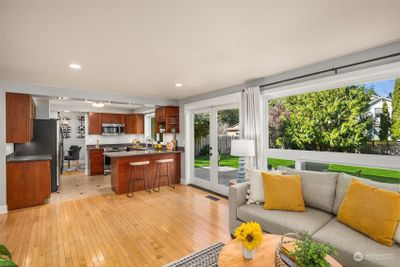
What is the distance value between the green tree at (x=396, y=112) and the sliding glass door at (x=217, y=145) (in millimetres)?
2539

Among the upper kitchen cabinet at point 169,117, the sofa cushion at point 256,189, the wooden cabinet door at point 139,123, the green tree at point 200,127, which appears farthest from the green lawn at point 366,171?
the wooden cabinet door at point 139,123

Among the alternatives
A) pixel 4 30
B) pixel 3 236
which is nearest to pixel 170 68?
pixel 4 30

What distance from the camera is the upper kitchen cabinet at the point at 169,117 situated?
585 cm

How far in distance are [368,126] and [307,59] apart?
122 centimetres

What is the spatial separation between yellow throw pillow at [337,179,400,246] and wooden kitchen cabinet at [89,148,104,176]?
6.83 m

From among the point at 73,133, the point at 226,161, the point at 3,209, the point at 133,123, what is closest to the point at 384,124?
the point at 226,161

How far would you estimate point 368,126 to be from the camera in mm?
2705

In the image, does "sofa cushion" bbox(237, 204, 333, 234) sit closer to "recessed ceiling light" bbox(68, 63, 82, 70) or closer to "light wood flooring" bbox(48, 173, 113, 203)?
"recessed ceiling light" bbox(68, 63, 82, 70)

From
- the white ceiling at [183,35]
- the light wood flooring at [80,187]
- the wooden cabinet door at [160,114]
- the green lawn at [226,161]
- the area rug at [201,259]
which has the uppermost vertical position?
the white ceiling at [183,35]

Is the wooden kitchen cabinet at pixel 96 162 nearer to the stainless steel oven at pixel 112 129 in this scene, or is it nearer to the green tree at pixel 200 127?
the stainless steel oven at pixel 112 129

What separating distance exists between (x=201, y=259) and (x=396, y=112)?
2.97 meters

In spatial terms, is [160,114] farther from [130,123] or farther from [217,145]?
[130,123]

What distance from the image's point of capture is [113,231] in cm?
299

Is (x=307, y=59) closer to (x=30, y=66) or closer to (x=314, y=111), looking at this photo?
(x=314, y=111)
